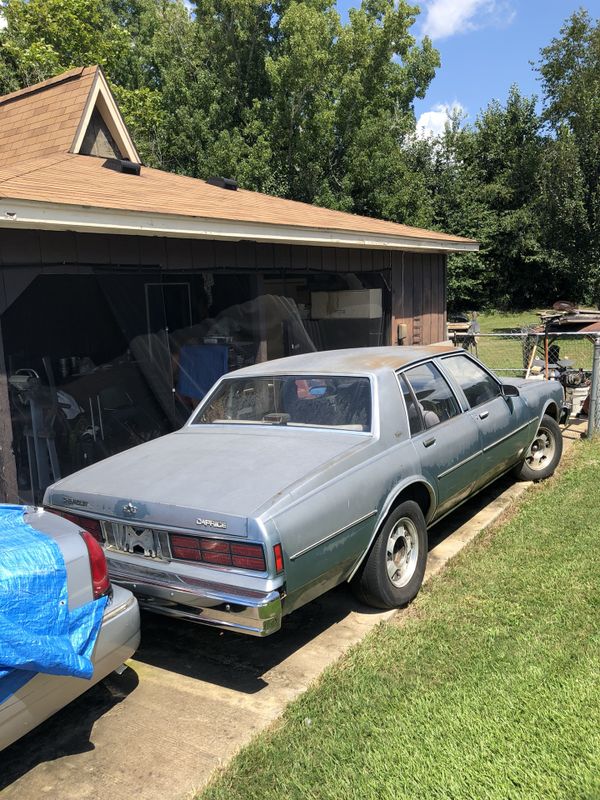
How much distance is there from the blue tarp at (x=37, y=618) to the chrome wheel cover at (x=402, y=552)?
6.13 feet

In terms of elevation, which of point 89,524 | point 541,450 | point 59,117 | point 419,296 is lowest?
point 541,450

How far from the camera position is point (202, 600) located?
336 centimetres

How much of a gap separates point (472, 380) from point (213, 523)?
3.04m

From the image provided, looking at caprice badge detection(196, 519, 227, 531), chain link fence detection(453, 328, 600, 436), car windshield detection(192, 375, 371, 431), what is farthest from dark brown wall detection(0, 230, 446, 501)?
caprice badge detection(196, 519, 227, 531)

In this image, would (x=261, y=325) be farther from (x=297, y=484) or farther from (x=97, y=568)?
(x=97, y=568)

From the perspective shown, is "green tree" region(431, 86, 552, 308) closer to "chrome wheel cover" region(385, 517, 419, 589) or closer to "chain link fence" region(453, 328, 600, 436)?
"chain link fence" region(453, 328, 600, 436)

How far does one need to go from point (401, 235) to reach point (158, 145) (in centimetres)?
1921

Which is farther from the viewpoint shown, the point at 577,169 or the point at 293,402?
the point at 577,169

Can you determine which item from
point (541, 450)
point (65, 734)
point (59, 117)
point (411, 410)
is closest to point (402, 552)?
point (411, 410)

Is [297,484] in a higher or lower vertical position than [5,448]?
higher

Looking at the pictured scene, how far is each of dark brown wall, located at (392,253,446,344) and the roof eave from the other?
6.56ft

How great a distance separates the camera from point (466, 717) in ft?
10.0

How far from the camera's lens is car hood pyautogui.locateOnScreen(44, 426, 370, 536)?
11.3 ft

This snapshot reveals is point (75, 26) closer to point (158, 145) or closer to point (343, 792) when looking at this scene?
point (158, 145)
